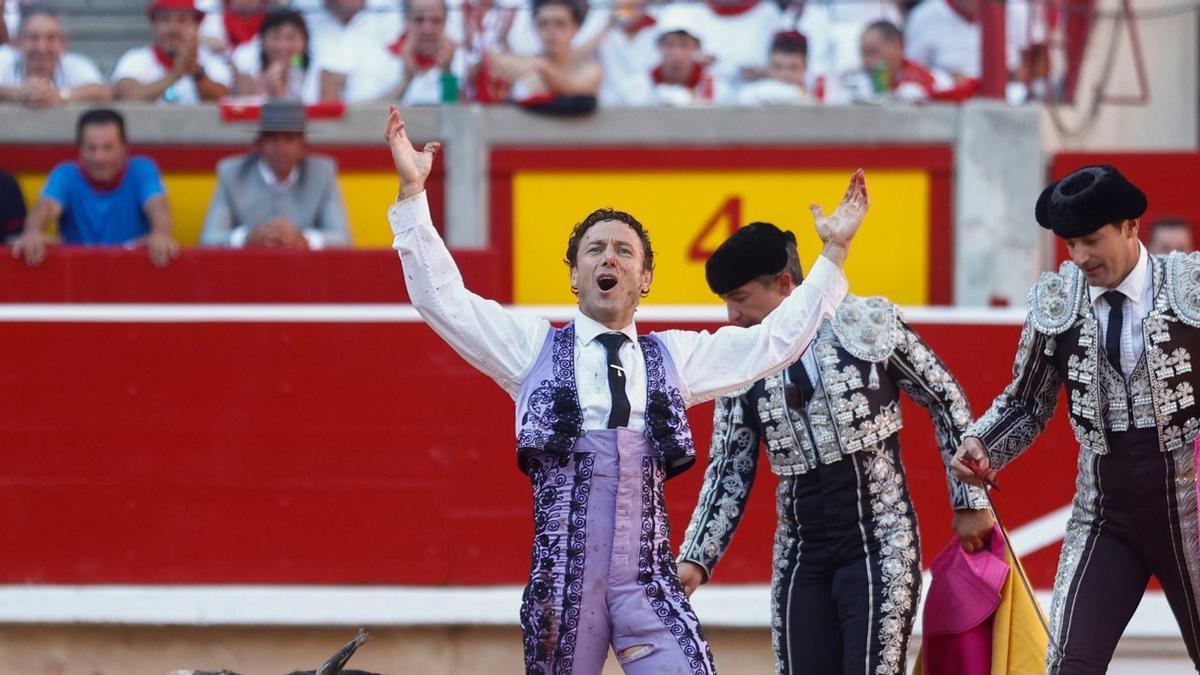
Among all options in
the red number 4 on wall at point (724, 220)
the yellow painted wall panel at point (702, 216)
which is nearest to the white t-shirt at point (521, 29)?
the yellow painted wall panel at point (702, 216)

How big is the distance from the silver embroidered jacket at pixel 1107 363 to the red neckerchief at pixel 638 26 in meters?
3.79

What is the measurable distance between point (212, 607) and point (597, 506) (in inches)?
130

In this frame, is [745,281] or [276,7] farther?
[276,7]

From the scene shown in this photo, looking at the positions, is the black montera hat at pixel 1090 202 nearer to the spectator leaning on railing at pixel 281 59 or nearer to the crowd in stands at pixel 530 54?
the crowd in stands at pixel 530 54

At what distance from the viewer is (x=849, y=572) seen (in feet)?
14.9

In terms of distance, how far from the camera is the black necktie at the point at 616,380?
3.90 meters

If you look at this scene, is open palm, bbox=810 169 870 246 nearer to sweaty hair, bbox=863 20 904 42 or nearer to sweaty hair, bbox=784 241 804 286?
sweaty hair, bbox=784 241 804 286

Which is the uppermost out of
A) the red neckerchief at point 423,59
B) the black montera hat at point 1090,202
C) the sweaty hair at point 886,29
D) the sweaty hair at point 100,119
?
the sweaty hair at point 886,29

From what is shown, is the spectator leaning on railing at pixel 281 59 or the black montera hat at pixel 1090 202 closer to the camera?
the black montera hat at pixel 1090 202

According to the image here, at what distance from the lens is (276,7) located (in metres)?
8.08

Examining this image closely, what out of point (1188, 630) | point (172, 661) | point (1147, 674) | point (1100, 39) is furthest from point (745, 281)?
point (1100, 39)

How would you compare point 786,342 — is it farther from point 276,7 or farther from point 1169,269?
point 276,7

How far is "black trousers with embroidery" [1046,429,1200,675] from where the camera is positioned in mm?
Answer: 4246

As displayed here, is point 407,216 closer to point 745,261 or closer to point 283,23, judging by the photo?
point 745,261
